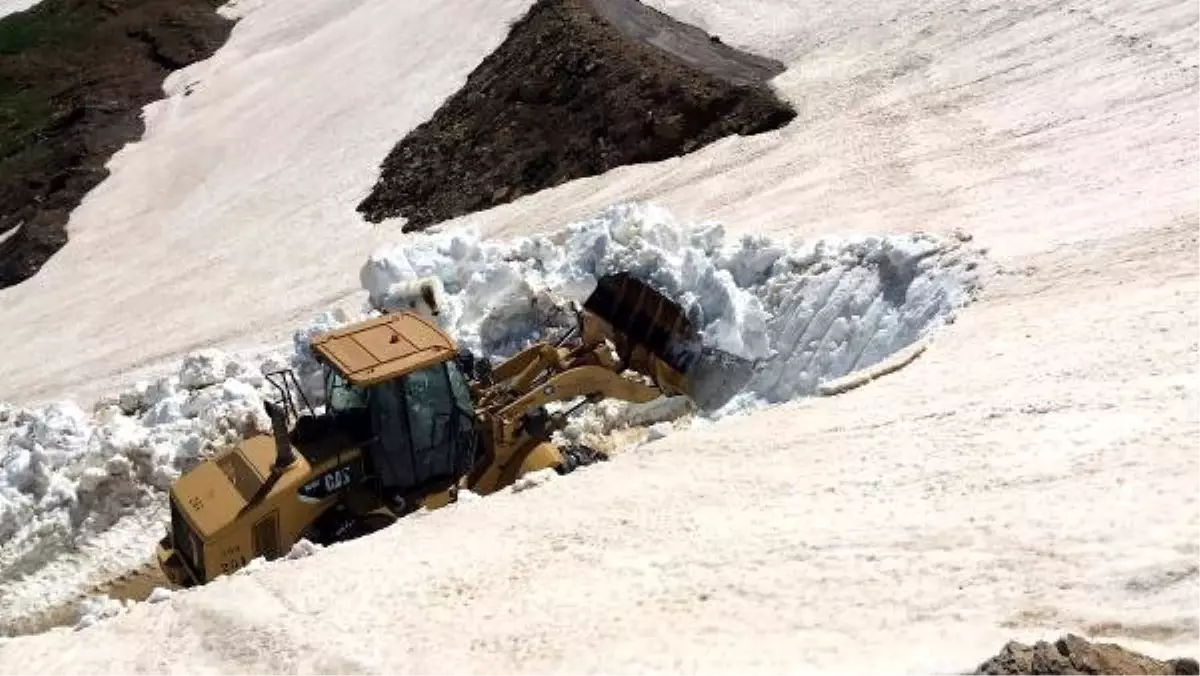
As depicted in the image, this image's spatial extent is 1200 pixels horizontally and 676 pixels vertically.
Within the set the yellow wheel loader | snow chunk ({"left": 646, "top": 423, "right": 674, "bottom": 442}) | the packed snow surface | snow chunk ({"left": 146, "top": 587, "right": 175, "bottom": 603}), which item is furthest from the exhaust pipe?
snow chunk ({"left": 646, "top": 423, "right": 674, "bottom": 442})

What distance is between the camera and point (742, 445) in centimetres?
958

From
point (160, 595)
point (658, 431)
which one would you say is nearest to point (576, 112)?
point (658, 431)

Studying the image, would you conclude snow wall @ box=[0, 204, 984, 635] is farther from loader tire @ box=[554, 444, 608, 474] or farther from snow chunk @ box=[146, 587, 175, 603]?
snow chunk @ box=[146, 587, 175, 603]

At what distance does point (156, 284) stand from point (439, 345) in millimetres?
10885

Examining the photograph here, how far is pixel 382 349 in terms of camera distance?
33.6ft

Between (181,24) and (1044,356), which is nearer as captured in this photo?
(1044,356)

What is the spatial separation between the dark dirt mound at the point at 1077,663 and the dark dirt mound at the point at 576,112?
13.1 metres

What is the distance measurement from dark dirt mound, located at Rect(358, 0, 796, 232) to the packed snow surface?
1.87ft

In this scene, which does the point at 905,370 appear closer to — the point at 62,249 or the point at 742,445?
the point at 742,445

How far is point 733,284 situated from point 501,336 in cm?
258

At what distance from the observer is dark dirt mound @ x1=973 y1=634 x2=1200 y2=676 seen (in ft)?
16.8

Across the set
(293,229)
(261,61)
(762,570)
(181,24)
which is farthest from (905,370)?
(181,24)

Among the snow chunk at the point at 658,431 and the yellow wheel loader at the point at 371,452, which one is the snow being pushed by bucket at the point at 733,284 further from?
the yellow wheel loader at the point at 371,452

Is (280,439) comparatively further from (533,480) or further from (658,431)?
(658,431)
